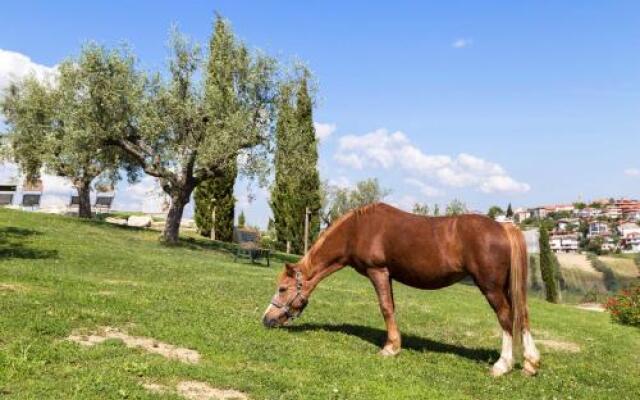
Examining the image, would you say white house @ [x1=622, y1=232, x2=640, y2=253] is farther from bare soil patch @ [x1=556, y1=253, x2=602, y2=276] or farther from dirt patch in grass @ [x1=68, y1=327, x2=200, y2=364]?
dirt patch in grass @ [x1=68, y1=327, x2=200, y2=364]

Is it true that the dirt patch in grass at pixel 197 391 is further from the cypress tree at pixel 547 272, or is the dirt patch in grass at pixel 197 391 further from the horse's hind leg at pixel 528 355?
the cypress tree at pixel 547 272

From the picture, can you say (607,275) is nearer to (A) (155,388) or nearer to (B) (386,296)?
(B) (386,296)

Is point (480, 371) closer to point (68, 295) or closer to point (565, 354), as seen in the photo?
point (565, 354)

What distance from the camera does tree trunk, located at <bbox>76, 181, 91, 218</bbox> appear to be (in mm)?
44156

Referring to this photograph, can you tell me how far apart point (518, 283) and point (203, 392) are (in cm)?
593

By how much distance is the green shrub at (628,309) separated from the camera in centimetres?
2457

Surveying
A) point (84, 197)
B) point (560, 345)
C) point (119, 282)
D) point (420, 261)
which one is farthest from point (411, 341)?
point (84, 197)

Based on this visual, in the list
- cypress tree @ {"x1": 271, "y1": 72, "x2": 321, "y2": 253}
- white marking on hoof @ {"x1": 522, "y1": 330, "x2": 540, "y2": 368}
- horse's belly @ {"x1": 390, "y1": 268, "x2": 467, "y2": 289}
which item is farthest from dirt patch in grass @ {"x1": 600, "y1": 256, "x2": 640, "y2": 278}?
horse's belly @ {"x1": 390, "y1": 268, "x2": 467, "y2": 289}

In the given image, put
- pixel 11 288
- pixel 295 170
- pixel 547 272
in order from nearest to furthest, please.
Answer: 1. pixel 11 288
2. pixel 295 170
3. pixel 547 272

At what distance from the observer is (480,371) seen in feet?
35.3

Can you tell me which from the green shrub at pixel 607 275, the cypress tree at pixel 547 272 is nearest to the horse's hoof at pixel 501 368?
the cypress tree at pixel 547 272

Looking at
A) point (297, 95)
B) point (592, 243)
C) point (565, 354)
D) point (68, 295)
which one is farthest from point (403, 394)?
point (592, 243)

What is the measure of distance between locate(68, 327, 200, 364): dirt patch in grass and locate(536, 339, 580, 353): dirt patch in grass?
9.70 meters

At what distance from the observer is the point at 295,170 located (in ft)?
118
